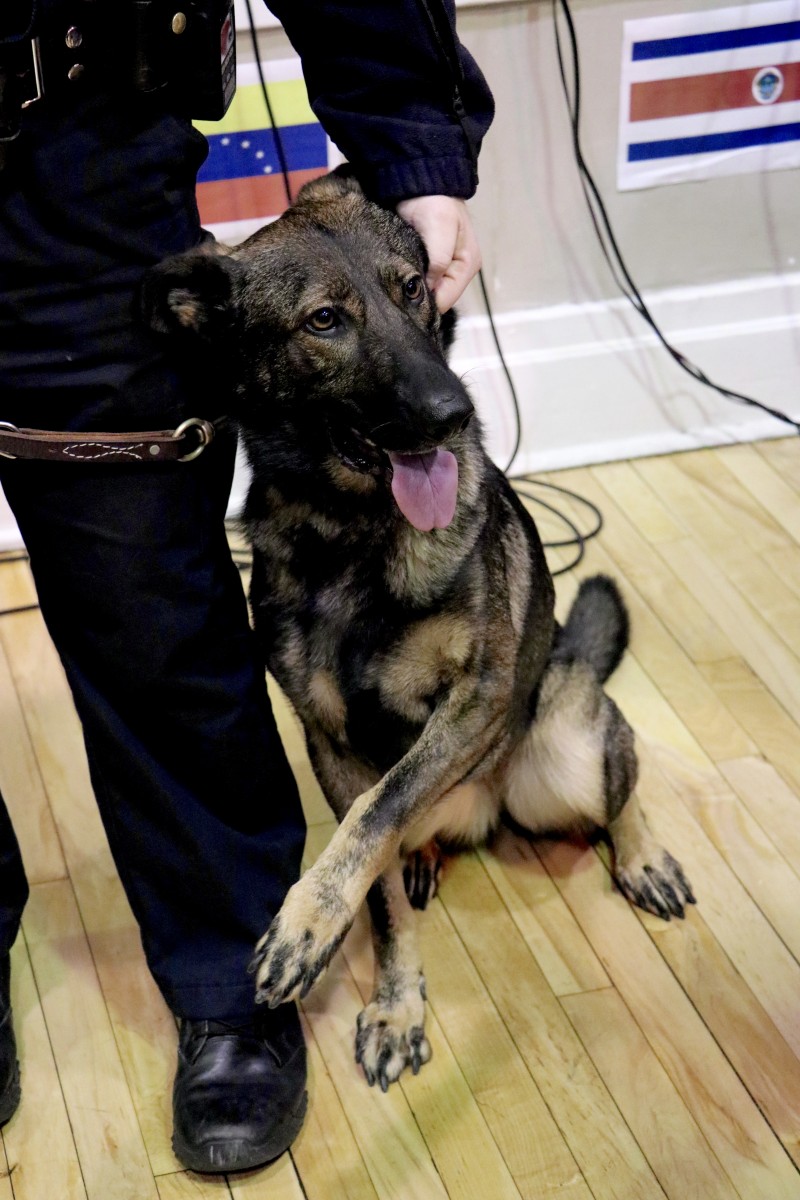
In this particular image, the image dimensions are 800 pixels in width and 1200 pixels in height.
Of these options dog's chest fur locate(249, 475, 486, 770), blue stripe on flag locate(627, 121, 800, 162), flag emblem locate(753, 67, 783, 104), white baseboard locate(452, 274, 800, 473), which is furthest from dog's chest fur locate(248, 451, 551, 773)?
flag emblem locate(753, 67, 783, 104)

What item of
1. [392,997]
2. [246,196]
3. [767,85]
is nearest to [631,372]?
[767,85]

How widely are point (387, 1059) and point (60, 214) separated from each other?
1141 millimetres

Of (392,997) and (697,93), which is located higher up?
(697,93)

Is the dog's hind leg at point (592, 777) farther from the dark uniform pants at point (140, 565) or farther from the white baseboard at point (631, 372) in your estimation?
the white baseboard at point (631, 372)

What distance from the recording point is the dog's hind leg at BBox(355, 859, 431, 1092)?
173cm

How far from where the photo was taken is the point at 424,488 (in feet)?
5.06

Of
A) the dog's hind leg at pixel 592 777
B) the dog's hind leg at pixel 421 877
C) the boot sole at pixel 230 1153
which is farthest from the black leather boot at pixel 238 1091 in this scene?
the dog's hind leg at pixel 592 777

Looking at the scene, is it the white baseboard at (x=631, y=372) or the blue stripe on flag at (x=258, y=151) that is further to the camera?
the white baseboard at (x=631, y=372)

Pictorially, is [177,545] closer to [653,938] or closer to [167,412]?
[167,412]

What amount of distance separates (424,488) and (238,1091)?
797 millimetres

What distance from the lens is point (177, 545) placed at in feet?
4.76

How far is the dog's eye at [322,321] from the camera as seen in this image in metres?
1.54

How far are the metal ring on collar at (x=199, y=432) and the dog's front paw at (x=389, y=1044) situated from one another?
832mm

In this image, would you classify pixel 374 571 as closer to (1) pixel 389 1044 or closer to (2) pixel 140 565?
(2) pixel 140 565
